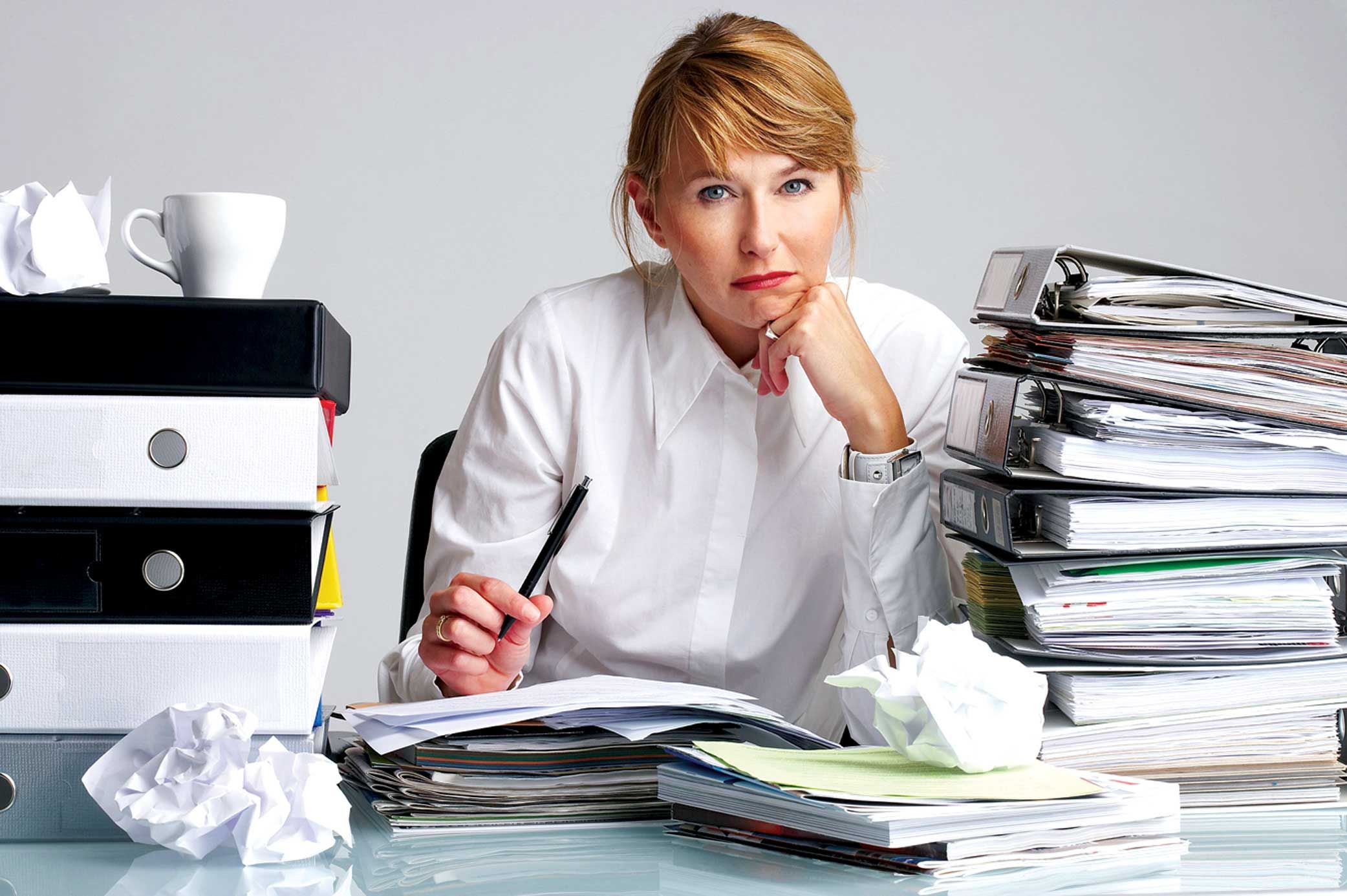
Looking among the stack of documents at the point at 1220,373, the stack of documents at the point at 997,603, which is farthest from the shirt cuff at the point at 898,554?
the stack of documents at the point at 1220,373

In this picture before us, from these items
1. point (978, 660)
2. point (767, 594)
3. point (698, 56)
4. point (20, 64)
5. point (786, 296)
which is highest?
point (20, 64)

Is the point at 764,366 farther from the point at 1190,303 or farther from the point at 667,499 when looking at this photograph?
the point at 1190,303

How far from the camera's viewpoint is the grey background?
10.1 feet

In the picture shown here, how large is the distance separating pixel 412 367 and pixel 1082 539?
2.47 meters

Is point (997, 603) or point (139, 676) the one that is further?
point (997, 603)

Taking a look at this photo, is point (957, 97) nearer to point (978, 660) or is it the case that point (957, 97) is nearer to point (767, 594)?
point (767, 594)

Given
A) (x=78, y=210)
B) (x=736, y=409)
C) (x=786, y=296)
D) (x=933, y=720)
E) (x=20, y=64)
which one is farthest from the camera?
(x=20, y=64)

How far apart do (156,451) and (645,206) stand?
831 mm

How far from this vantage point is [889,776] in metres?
0.78

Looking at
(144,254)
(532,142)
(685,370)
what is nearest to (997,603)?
(685,370)

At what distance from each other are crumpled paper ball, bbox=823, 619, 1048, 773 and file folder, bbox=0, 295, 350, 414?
41 cm

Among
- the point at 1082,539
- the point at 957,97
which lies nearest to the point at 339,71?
the point at 957,97

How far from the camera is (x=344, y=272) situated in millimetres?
3121

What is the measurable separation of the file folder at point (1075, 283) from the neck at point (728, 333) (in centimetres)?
Answer: 53
